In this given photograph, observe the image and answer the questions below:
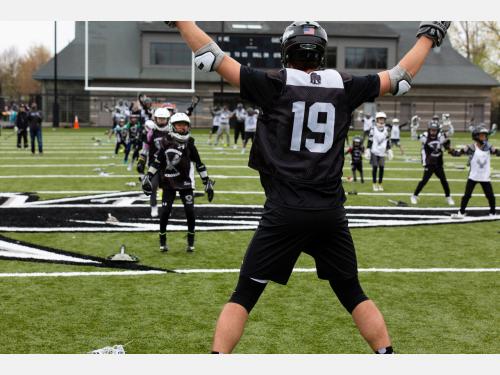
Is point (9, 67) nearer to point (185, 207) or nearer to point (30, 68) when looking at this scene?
point (30, 68)

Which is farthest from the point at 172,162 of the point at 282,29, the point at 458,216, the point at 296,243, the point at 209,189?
the point at 282,29

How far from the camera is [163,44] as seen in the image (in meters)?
50.4

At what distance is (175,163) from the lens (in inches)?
330

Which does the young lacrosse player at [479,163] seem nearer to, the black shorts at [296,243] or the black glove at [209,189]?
the black glove at [209,189]

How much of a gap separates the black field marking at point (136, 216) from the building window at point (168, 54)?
38418 mm

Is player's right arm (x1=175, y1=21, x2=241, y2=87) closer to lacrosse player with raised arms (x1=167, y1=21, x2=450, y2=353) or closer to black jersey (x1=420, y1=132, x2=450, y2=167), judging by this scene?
lacrosse player with raised arms (x1=167, y1=21, x2=450, y2=353)

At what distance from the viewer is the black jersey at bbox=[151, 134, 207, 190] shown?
8398mm

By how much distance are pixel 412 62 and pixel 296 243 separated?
1.17m

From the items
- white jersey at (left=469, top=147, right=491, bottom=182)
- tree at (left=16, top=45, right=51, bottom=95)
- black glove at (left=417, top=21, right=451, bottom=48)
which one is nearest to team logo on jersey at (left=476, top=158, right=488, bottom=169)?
white jersey at (left=469, top=147, right=491, bottom=182)

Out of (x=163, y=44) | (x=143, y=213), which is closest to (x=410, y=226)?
(x=143, y=213)

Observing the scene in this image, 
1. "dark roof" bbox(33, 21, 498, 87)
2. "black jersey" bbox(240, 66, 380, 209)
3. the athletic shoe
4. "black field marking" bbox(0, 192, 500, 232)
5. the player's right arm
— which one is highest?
"dark roof" bbox(33, 21, 498, 87)

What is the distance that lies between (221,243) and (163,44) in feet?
142

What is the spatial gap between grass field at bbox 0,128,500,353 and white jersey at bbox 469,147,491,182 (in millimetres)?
828

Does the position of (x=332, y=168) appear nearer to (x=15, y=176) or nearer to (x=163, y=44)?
(x=15, y=176)
